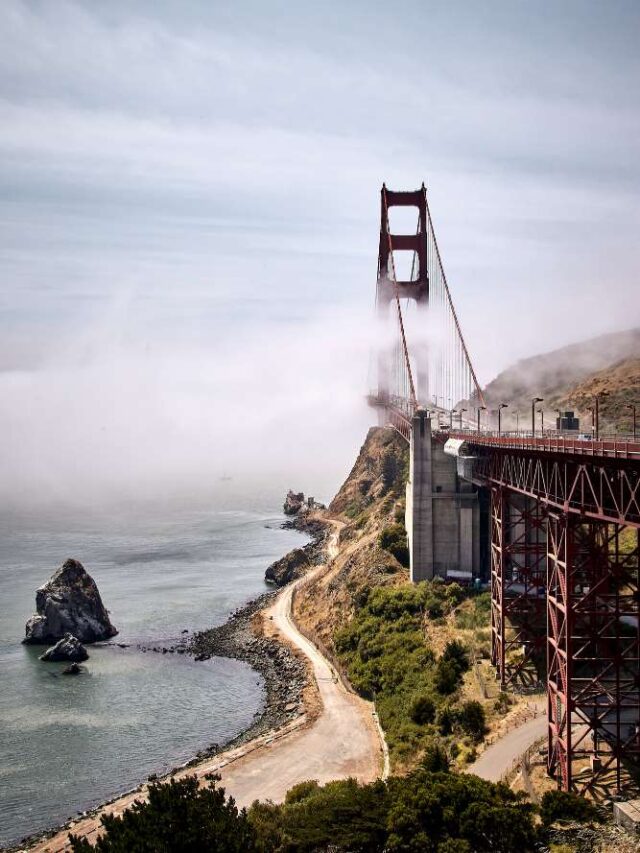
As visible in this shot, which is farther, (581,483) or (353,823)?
(581,483)

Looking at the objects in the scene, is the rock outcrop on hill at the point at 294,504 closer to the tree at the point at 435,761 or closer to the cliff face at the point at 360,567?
the cliff face at the point at 360,567

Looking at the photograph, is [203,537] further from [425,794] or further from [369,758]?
[425,794]

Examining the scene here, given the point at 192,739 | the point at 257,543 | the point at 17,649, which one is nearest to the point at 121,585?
the point at 17,649

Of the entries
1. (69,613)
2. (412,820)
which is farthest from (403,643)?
(69,613)

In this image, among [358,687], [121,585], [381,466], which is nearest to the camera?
[358,687]

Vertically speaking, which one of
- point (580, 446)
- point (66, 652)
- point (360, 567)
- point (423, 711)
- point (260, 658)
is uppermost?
point (580, 446)

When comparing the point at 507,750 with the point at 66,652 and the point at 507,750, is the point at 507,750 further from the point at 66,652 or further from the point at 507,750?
the point at 66,652

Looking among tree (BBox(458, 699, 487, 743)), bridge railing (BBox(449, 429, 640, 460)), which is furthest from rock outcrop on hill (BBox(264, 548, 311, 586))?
bridge railing (BBox(449, 429, 640, 460))
